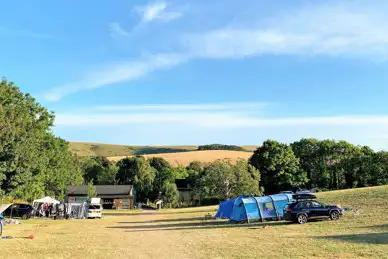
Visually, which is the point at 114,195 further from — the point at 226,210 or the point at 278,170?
the point at 226,210

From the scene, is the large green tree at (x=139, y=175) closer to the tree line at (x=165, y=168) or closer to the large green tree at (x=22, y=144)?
the tree line at (x=165, y=168)

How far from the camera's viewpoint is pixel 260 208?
101 ft

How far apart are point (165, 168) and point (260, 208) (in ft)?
276

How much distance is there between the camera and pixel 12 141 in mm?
36875

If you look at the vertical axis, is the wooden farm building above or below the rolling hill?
below

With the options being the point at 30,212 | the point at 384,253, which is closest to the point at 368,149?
the point at 30,212

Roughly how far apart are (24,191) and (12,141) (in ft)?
30.1

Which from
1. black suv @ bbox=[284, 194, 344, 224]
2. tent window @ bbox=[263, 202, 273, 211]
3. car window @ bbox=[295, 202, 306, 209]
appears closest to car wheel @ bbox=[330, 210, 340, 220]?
black suv @ bbox=[284, 194, 344, 224]

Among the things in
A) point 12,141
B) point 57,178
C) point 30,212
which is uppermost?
point 12,141

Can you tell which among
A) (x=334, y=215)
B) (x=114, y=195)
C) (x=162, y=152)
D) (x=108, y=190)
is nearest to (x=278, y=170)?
(x=114, y=195)

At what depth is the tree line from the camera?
1551 inches

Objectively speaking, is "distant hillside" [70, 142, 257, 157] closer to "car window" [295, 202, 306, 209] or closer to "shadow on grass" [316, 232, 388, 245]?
"car window" [295, 202, 306, 209]

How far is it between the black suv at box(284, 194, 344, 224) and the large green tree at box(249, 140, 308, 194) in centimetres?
4856

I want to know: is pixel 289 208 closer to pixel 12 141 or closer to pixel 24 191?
pixel 12 141
